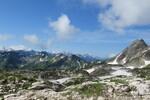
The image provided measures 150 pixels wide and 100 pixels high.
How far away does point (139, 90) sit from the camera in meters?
47.0

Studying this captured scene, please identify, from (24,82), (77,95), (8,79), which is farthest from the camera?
(8,79)

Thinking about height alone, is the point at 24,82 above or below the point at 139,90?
above

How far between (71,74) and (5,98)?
91677mm

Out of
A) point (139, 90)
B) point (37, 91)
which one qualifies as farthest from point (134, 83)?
point (37, 91)

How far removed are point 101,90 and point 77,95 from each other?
A: 5.51m

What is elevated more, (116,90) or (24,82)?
(24,82)

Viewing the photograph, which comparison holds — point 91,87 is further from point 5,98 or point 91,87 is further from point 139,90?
point 5,98

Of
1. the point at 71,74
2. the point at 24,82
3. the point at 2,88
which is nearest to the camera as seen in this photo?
the point at 2,88

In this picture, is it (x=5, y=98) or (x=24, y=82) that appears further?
(x=24, y=82)

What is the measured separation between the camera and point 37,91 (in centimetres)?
4906

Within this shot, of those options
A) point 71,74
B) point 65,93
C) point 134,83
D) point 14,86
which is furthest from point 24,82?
point 71,74

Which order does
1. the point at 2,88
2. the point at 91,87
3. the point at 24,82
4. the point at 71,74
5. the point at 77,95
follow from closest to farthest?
the point at 77,95
the point at 91,87
the point at 2,88
the point at 24,82
the point at 71,74

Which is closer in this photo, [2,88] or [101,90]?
[101,90]

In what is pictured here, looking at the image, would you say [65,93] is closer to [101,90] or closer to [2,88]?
[101,90]
